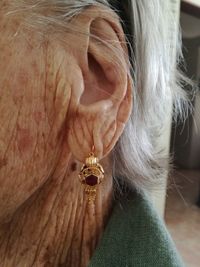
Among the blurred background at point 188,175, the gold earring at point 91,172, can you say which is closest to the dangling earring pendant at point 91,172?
the gold earring at point 91,172

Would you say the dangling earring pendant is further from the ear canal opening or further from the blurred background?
the blurred background

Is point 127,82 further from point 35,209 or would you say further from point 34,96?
point 35,209

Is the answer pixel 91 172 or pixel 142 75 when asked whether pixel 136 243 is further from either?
pixel 142 75

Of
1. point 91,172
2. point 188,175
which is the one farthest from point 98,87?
point 188,175

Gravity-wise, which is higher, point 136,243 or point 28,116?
point 28,116

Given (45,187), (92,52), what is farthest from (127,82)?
(45,187)

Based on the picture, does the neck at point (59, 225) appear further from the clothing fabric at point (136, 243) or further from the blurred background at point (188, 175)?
the blurred background at point (188, 175)

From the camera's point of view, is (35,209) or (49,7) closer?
(49,7)
